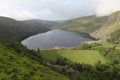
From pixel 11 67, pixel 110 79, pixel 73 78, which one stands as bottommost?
pixel 110 79

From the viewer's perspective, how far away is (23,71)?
3881 cm

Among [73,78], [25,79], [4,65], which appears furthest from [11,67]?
[73,78]

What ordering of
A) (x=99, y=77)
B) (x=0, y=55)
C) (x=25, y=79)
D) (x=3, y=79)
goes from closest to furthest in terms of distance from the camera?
(x=3, y=79) → (x=25, y=79) → (x=0, y=55) → (x=99, y=77)

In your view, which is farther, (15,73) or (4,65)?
(4,65)

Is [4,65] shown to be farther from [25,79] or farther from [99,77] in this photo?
[99,77]

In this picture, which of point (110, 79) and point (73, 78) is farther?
point (110, 79)

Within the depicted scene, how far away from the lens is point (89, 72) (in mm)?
199625

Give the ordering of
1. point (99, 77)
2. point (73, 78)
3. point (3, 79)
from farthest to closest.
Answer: point (99, 77), point (73, 78), point (3, 79)

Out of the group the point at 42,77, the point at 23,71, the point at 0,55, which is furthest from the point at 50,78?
the point at 0,55

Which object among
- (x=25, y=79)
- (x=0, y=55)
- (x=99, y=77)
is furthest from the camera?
(x=99, y=77)

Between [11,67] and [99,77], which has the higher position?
[11,67]

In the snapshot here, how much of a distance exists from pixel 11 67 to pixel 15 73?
9.00ft

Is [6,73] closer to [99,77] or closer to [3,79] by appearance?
[3,79]

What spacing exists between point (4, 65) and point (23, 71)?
3733 mm
